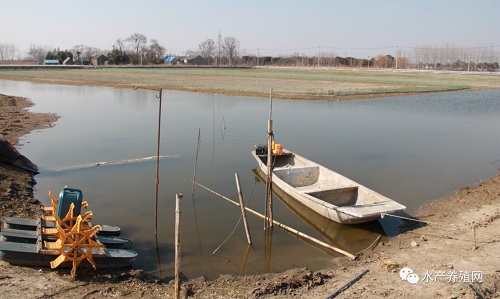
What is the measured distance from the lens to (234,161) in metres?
15.8

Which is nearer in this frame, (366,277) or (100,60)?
(366,277)

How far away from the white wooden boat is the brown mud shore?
745 mm

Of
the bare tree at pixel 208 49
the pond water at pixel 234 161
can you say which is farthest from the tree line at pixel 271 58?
the pond water at pixel 234 161

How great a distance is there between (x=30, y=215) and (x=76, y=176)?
408 centimetres

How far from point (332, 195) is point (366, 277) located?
372 centimetres

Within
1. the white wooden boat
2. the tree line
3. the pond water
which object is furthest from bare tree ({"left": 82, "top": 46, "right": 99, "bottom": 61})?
the white wooden boat

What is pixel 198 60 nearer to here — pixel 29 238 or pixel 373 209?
pixel 373 209

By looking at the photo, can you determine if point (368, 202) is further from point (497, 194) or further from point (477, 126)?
point (477, 126)

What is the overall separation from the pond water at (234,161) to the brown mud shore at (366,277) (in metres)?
0.79

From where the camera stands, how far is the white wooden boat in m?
9.45

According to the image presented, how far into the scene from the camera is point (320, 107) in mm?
32000

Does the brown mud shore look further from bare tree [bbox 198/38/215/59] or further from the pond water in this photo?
bare tree [bbox 198/38/215/59]

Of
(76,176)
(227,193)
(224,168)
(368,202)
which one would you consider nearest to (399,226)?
(368,202)

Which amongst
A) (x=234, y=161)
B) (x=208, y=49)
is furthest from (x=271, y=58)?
(x=234, y=161)
